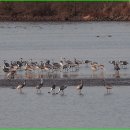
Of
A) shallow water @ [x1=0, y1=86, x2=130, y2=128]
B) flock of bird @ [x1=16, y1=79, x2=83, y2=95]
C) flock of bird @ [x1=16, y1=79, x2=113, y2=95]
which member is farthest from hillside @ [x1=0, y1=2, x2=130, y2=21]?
shallow water @ [x1=0, y1=86, x2=130, y2=128]

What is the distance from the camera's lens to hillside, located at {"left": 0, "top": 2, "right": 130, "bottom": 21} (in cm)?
8056

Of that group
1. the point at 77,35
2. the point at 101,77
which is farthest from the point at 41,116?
the point at 77,35

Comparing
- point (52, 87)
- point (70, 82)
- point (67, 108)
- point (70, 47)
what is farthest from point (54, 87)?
point (70, 47)

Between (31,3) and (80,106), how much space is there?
232ft

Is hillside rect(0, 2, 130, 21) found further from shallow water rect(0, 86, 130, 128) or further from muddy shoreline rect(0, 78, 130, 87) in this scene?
shallow water rect(0, 86, 130, 128)

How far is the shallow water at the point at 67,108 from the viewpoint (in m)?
19.0

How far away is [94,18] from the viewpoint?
259 feet

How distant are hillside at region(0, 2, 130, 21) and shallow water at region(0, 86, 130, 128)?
179ft

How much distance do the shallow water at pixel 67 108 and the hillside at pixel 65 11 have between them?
54.4 metres

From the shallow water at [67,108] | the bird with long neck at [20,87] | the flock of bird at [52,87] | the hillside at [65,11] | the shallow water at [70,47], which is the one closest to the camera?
the shallow water at [67,108]

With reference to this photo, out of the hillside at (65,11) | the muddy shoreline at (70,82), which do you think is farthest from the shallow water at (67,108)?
the hillside at (65,11)

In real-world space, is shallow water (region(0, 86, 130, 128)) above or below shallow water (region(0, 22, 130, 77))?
below

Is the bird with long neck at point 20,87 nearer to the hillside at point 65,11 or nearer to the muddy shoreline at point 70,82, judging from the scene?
the muddy shoreline at point 70,82

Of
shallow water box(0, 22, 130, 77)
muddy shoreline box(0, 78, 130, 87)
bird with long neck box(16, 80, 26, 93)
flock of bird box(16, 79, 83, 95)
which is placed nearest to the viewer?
flock of bird box(16, 79, 83, 95)
